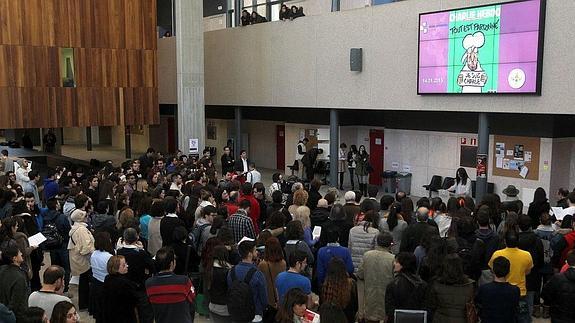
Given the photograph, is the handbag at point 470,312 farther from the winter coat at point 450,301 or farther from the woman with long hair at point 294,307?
the woman with long hair at point 294,307

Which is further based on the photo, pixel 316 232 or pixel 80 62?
pixel 80 62

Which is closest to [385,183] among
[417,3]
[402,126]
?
[402,126]

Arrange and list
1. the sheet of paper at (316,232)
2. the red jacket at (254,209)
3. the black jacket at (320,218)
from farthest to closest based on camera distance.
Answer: the red jacket at (254,209) < the black jacket at (320,218) < the sheet of paper at (316,232)

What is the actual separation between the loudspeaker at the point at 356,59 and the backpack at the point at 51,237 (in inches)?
422

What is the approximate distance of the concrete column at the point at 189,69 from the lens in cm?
2003

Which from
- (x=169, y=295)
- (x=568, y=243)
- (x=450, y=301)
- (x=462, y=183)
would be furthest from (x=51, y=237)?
(x=462, y=183)

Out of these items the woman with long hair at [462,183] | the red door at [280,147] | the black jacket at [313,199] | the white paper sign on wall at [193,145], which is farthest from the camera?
the red door at [280,147]

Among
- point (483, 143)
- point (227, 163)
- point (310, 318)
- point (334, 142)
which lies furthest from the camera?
point (334, 142)

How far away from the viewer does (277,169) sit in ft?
82.9

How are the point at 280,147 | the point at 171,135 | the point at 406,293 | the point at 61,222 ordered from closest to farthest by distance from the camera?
1. the point at 406,293
2. the point at 61,222
3. the point at 280,147
4. the point at 171,135

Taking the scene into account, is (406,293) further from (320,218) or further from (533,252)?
(320,218)

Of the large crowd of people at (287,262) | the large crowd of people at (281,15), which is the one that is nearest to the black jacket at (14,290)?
the large crowd of people at (287,262)

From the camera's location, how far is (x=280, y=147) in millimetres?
25156

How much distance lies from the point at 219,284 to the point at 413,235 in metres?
2.73
